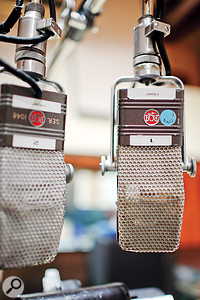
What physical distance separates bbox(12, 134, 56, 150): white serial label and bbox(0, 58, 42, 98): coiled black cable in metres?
0.05

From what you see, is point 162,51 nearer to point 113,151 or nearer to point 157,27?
point 157,27

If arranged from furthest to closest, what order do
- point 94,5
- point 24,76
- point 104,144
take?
1. point 104,144
2. point 94,5
3. point 24,76

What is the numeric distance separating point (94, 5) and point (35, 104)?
15.1 inches

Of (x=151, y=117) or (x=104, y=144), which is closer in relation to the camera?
(x=151, y=117)

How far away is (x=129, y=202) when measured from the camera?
34cm

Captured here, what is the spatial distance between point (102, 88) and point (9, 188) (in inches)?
55.7

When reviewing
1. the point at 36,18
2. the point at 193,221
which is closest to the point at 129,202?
the point at 36,18

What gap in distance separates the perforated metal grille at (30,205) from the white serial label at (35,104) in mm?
46

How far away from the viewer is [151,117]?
1.16 feet

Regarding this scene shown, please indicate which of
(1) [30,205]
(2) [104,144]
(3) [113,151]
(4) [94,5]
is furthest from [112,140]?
(2) [104,144]

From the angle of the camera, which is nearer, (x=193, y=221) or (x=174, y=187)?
(x=174, y=187)

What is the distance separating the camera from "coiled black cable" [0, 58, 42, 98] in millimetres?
292

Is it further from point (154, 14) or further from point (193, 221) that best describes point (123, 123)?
point (193, 221)

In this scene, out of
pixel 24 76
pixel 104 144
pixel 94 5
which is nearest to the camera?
pixel 24 76
